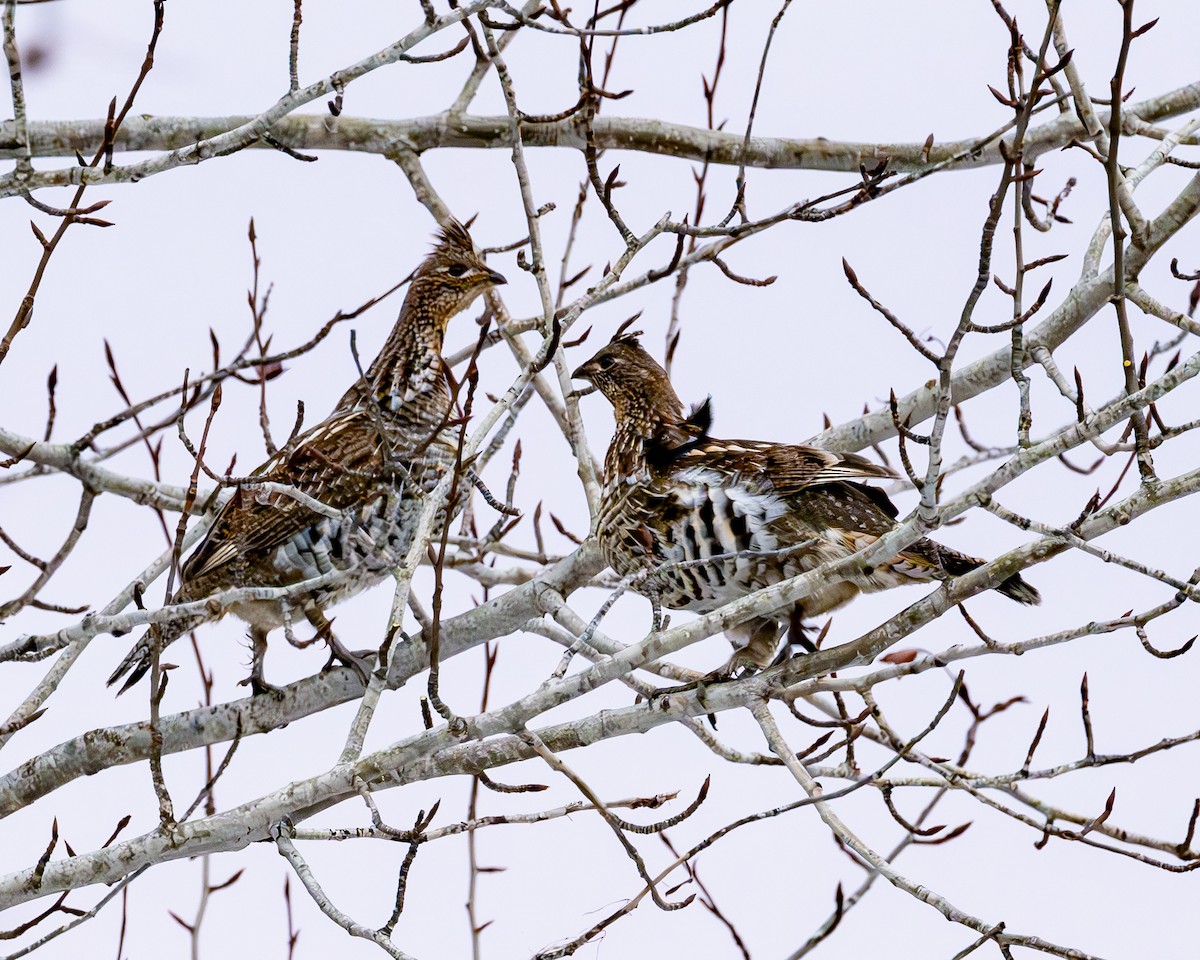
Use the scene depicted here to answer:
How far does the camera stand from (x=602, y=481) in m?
6.71

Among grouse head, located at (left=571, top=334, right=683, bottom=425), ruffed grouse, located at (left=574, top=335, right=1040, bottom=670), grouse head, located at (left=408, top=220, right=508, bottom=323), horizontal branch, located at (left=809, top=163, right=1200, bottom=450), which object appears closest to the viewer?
horizontal branch, located at (left=809, top=163, right=1200, bottom=450)

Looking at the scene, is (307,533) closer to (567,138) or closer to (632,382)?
(632,382)

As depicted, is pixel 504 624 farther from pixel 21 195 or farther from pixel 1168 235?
pixel 1168 235

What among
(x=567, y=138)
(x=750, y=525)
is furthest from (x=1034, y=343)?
(x=567, y=138)

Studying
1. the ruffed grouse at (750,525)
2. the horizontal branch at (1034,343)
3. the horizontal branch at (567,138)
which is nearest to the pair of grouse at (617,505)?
the ruffed grouse at (750,525)

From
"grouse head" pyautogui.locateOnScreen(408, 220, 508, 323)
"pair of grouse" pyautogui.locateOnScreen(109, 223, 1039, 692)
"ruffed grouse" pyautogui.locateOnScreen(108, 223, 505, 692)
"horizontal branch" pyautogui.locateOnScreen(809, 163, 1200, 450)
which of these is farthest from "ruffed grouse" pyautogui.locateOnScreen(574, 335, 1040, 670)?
"grouse head" pyautogui.locateOnScreen(408, 220, 508, 323)

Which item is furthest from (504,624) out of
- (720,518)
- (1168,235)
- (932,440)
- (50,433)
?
(1168,235)

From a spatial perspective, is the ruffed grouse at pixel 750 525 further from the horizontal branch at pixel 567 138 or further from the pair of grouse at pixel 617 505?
the horizontal branch at pixel 567 138

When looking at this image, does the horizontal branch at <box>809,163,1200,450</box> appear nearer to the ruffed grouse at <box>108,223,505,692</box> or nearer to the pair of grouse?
the pair of grouse

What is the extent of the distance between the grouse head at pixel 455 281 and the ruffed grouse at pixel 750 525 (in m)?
1.42

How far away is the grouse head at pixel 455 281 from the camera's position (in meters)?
7.17

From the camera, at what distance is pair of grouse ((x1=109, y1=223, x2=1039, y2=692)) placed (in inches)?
222

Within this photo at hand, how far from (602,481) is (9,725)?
2.96 m

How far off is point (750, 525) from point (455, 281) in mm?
2285
